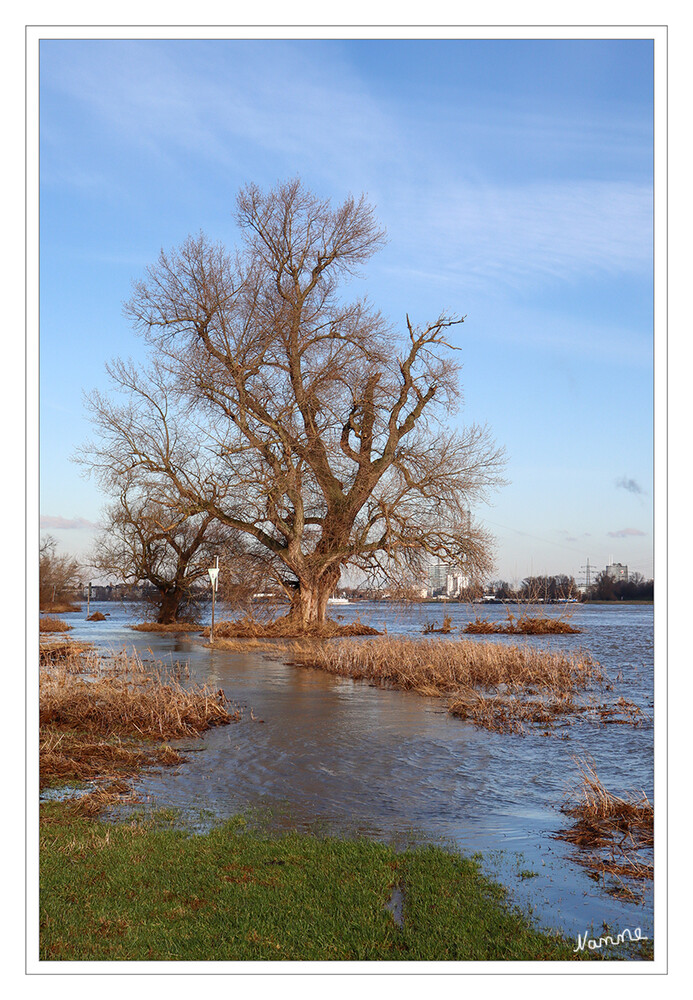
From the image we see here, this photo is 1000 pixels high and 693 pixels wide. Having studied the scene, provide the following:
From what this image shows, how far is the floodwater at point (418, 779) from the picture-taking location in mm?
6082

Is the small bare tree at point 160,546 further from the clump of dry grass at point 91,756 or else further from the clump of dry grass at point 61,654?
the clump of dry grass at point 91,756

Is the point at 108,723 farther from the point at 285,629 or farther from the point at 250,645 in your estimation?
the point at 285,629

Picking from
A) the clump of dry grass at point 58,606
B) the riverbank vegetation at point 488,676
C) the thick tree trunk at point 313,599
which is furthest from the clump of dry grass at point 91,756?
the thick tree trunk at point 313,599

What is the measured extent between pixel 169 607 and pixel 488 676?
22.3 meters

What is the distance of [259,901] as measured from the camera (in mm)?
5270

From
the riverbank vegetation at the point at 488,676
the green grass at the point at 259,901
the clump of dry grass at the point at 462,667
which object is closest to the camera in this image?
the green grass at the point at 259,901

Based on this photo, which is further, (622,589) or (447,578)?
(447,578)

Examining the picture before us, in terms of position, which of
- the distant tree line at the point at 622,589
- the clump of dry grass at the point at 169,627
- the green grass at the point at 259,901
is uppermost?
the distant tree line at the point at 622,589

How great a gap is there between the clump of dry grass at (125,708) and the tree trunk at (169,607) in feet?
74.8

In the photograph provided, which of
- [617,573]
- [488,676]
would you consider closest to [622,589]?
[617,573]

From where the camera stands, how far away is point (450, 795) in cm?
861

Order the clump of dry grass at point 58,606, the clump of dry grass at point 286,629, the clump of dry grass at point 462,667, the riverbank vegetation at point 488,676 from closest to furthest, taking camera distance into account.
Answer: the riverbank vegetation at point 488,676, the clump of dry grass at point 462,667, the clump of dry grass at point 58,606, the clump of dry grass at point 286,629

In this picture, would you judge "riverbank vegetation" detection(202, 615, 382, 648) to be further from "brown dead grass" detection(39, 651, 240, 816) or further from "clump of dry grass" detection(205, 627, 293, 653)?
"brown dead grass" detection(39, 651, 240, 816)
